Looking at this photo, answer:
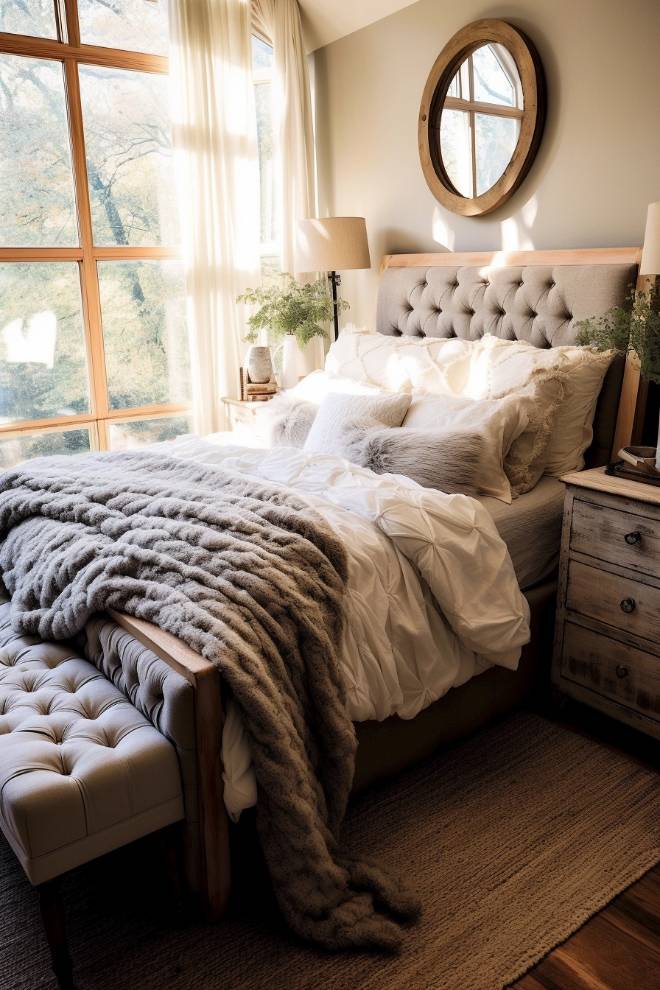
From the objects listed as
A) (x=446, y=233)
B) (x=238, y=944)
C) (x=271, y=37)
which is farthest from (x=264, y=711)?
(x=271, y=37)

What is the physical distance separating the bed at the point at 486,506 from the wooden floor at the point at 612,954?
0.64m

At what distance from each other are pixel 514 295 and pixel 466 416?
75 cm

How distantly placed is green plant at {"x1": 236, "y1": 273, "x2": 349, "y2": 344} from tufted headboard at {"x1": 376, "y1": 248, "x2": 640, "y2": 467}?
366 millimetres

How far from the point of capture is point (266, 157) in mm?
4543

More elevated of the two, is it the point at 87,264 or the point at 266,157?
the point at 266,157

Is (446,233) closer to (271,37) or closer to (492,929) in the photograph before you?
(271,37)

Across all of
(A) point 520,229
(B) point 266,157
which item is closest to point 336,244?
(A) point 520,229

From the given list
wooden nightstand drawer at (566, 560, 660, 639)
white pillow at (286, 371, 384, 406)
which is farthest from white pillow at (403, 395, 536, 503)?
white pillow at (286, 371, 384, 406)

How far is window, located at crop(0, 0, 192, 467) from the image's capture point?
3865 mm

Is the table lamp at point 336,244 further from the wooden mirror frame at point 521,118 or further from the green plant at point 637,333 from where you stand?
the green plant at point 637,333

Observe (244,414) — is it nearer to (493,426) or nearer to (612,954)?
(493,426)

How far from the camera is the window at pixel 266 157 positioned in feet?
14.5

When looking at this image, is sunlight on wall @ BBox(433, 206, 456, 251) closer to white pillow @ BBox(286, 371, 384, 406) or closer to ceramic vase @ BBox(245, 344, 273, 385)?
white pillow @ BBox(286, 371, 384, 406)

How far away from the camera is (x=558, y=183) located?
3.11 meters
